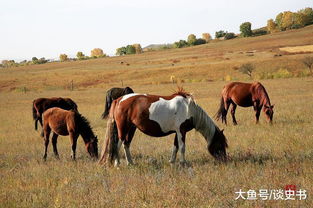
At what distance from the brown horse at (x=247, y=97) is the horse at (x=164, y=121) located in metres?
6.54

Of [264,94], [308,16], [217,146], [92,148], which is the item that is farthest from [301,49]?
[92,148]

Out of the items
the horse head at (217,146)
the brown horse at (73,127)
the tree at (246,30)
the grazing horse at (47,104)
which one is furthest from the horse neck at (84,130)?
the tree at (246,30)

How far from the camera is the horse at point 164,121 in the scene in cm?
788

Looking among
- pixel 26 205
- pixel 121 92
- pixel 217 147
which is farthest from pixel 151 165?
pixel 121 92

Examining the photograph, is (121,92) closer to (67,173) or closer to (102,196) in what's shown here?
(67,173)

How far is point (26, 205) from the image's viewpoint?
5.67 meters

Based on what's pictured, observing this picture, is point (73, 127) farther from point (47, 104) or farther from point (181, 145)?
point (47, 104)

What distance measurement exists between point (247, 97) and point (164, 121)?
8.21 metres

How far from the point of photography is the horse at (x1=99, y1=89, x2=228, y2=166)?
7.88 m

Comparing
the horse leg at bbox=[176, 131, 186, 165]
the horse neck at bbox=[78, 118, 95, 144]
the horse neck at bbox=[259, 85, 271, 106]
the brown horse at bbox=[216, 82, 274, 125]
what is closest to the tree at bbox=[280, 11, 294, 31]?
the brown horse at bbox=[216, 82, 274, 125]

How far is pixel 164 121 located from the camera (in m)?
7.88

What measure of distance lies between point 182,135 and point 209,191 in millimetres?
2182

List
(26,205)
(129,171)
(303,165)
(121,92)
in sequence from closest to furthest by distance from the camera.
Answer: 1. (26,205)
2. (303,165)
3. (129,171)
4. (121,92)

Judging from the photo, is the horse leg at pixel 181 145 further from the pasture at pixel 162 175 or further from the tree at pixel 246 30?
the tree at pixel 246 30
